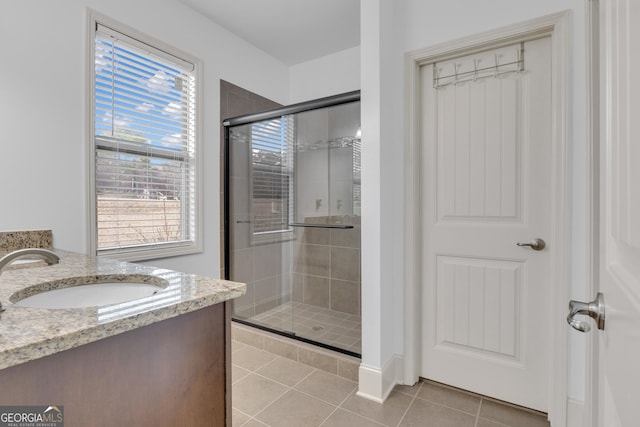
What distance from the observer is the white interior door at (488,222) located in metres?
1.70

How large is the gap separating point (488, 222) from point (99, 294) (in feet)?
6.16

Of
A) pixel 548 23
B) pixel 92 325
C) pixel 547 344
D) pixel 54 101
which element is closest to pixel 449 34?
pixel 548 23

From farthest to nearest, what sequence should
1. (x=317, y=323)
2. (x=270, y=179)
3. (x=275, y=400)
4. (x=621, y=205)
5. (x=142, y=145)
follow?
(x=270, y=179) → (x=317, y=323) → (x=142, y=145) → (x=275, y=400) → (x=621, y=205)

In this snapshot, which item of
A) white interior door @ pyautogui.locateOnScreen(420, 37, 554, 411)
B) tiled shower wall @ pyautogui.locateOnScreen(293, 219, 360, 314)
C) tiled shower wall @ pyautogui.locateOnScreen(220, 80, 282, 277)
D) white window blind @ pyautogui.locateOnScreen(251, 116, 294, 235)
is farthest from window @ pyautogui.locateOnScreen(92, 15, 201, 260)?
white interior door @ pyautogui.locateOnScreen(420, 37, 554, 411)

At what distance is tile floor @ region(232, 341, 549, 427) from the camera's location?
64.4 inches

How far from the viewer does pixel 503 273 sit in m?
1.79

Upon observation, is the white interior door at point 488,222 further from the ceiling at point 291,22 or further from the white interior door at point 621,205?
the white interior door at point 621,205

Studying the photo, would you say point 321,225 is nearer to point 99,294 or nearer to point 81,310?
point 99,294

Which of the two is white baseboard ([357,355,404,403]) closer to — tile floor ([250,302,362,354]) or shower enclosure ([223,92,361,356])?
tile floor ([250,302,362,354])

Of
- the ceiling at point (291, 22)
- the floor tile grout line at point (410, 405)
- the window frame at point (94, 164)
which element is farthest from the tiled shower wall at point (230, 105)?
the floor tile grout line at point (410, 405)

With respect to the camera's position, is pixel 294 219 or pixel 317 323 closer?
pixel 317 323

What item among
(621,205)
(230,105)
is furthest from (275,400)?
(230,105)

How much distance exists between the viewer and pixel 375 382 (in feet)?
5.98

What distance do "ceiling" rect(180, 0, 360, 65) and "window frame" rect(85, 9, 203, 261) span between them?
443mm
